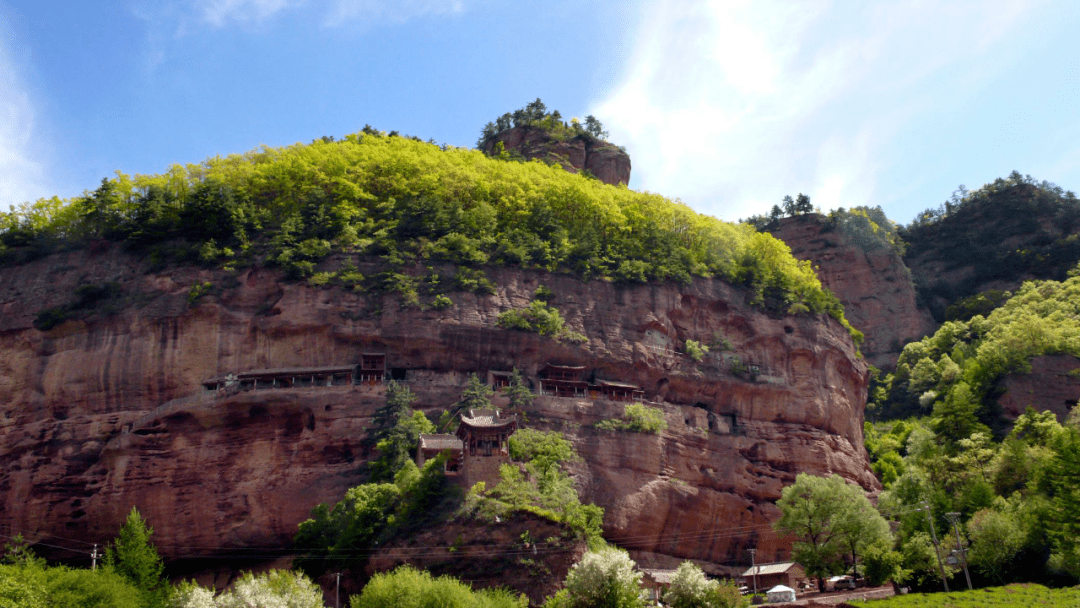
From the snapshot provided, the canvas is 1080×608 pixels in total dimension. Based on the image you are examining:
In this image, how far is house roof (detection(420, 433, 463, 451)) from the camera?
43188 mm

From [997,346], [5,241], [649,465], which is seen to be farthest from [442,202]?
[997,346]

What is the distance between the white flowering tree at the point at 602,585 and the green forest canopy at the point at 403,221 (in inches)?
943

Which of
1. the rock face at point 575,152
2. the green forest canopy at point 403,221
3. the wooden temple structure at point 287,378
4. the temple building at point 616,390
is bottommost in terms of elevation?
the temple building at point 616,390

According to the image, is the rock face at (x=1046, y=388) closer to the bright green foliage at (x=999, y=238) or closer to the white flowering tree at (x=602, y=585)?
the bright green foliage at (x=999, y=238)

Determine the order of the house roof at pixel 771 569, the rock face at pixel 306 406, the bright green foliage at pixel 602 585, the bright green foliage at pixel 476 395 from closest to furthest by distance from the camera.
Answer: the bright green foliage at pixel 602 585 → the rock face at pixel 306 406 → the bright green foliage at pixel 476 395 → the house roof at pixel 771 569

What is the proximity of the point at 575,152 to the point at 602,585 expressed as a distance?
178ft

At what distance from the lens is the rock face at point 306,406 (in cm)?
4431

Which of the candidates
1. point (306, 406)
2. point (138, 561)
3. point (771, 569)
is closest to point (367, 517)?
point (306, 406)

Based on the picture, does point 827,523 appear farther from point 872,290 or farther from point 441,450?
point 872,290

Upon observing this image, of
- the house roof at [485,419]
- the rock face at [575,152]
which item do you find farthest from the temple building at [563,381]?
the rock face at [575,152]

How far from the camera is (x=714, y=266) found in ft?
204

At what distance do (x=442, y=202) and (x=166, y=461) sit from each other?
24.3 m

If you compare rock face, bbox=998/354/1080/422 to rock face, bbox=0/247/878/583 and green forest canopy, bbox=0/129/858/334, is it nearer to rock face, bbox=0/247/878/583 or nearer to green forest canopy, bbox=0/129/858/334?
rock face, bbox=0/247/878/583

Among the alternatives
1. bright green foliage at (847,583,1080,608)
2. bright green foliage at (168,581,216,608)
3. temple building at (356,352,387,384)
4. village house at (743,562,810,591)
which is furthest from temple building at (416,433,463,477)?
bright green foliage at (847,583,1080,608)
